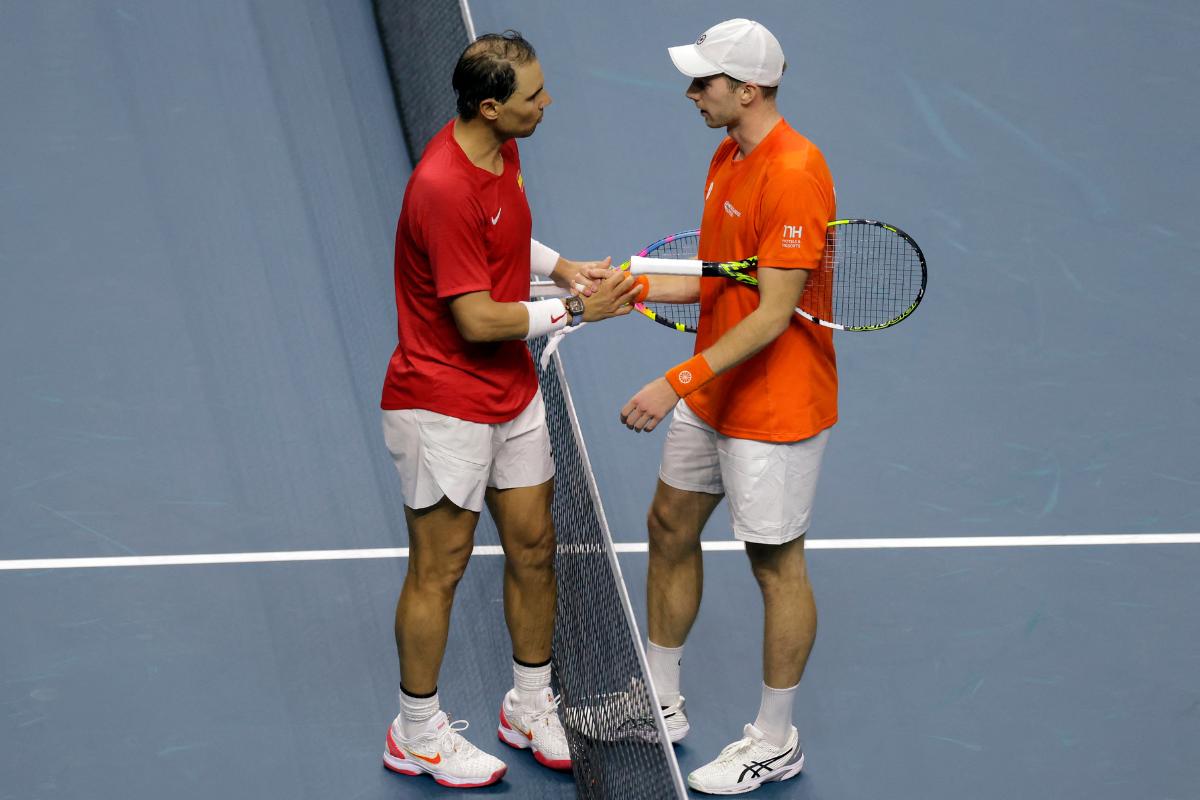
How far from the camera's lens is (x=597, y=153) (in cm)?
734

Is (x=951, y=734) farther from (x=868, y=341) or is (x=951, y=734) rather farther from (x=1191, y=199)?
(x=1191, y=199)

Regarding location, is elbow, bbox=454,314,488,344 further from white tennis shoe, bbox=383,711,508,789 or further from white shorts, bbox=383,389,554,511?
white tennis shoe, bbox=383,711,508,789

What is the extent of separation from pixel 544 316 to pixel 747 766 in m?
1.52

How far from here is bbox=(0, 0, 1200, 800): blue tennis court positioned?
467cm

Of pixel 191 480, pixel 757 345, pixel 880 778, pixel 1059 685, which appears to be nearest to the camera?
pixel 757 345

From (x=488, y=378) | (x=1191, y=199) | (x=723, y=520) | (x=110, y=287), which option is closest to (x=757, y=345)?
(x=488, y=378)

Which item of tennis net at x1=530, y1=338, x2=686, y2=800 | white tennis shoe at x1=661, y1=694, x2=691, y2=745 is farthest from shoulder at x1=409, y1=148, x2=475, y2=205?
white tennis shoe at x1=661, y1=694, x2=691, y2=745

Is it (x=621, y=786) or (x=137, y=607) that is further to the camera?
(x=137, y=607)

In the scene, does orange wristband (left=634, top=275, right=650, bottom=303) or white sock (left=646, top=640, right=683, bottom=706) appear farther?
white sock (left=646, top=640, right=683, bottom=706)

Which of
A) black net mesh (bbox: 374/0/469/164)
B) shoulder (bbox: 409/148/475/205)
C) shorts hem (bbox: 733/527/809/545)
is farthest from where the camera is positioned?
black net mesh (bbox: 374/0/469/164)

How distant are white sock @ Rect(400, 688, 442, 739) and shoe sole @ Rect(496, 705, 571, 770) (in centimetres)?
29

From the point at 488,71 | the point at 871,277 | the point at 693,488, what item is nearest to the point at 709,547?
the point at 693,488

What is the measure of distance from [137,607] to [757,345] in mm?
2449

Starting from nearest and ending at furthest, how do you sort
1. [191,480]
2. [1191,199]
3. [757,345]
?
1. [757,345]
2. [191,480]
3. [1191,199]
